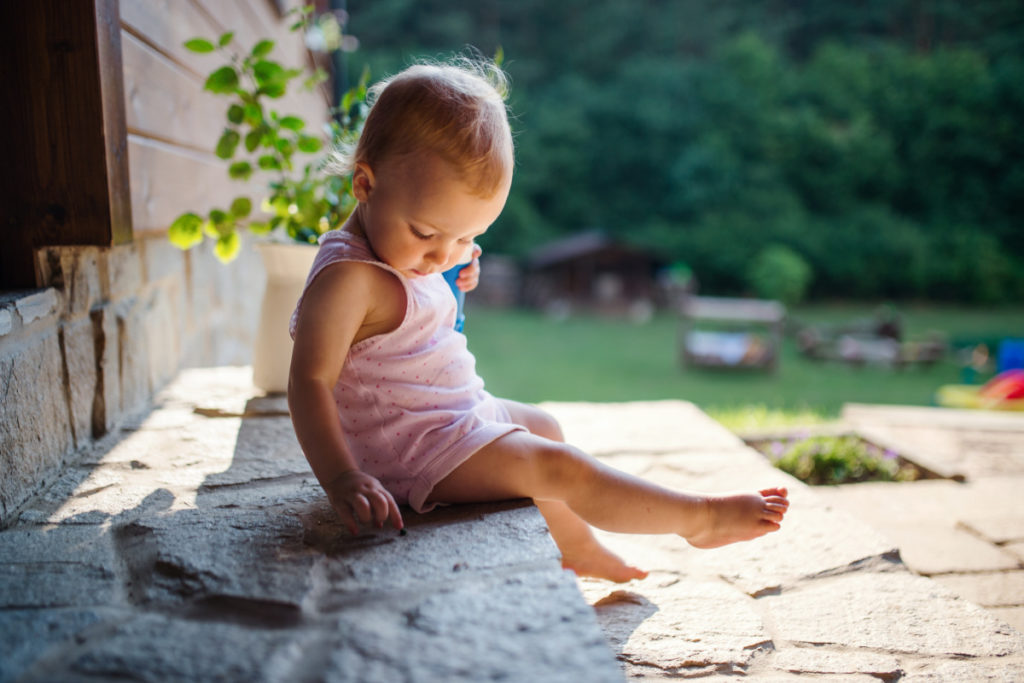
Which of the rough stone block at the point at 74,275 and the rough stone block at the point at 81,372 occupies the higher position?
the rough stone block at the point at 74,275

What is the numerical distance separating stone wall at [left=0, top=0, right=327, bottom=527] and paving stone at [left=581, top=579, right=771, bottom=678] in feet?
3.54

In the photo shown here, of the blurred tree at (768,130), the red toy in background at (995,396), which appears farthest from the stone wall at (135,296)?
the blurred tree at (768,130)

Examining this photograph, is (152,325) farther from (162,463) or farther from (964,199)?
(964,199)

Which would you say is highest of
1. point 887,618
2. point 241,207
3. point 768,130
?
point 768,130

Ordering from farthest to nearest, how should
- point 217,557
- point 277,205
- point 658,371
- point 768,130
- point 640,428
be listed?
1. point 768,130
2. point 658,371
3. point 640,428
4. point 277,205
5. point 217,557

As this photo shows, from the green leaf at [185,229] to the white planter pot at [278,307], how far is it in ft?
0.63

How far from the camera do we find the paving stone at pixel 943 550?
1899 mm

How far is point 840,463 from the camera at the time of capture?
9.06 feet

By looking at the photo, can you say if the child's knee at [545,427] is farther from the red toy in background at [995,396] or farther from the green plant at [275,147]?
the red toy in background at [995,396]

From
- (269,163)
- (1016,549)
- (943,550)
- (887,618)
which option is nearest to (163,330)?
(269,163)

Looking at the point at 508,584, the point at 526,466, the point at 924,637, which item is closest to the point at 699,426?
the point at 924,637

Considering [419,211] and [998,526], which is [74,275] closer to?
[419,211]

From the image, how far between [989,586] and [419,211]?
168 centimetres

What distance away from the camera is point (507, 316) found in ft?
50.1
